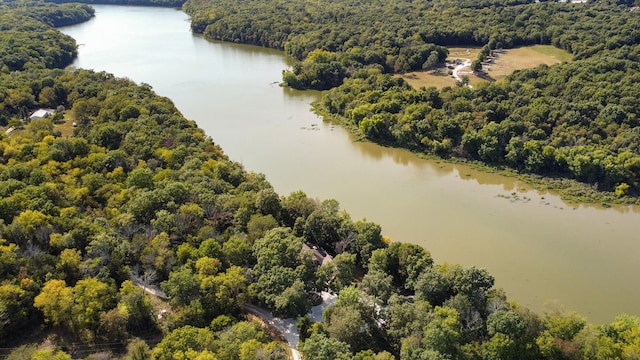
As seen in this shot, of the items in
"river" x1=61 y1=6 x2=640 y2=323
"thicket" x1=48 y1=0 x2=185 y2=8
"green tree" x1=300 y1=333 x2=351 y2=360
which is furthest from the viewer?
"thicket" x1=48 y1=0 x2=185 y2=8

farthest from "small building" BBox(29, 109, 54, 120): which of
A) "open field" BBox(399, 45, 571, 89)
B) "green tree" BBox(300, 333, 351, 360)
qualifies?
"open field" BBox(399, 45, 571, 89)

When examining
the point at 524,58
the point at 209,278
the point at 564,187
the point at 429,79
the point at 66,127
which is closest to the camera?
the point at 209,278

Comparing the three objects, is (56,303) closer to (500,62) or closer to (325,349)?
(325,349)

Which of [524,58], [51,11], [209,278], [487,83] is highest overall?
[524,58]

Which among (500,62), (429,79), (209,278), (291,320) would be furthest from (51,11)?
(291,320)

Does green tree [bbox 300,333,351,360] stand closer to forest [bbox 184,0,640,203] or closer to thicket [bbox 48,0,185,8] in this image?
forest [bbox 184,0,640,203]

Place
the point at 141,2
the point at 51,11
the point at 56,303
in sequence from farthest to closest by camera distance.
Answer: the point at 141,2 → the point at 51,11 → the point at 56,303
